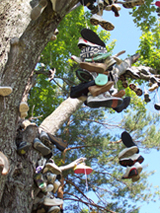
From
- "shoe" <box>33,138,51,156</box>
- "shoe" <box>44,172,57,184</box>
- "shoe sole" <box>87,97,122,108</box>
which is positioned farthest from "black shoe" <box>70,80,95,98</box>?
"shoe" <box>44,172,57,184</box>

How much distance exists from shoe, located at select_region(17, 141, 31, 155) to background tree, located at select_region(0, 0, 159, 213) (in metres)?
0.07

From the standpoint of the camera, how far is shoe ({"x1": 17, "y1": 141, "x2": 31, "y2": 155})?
3.00 metres

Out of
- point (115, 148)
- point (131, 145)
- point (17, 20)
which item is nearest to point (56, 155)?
point (115, 148)

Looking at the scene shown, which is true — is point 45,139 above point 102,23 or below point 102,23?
below

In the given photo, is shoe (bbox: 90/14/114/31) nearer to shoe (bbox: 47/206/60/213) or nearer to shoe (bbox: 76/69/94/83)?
shoe (bbox: 76/69/94/83)

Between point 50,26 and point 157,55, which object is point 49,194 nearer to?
point 50,26

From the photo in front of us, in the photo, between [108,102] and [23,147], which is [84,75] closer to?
[108,102]

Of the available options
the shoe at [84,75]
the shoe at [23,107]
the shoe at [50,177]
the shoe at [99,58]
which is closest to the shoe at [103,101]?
the shoe at [84,75]

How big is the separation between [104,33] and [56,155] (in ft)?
15.1

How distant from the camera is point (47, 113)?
21.2 feet

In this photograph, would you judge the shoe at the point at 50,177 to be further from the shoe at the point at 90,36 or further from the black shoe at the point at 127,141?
the shoe at the point at 90,36

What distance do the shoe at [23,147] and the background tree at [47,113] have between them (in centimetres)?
7

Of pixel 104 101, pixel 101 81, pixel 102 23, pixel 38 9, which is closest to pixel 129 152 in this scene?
pixel 104 101

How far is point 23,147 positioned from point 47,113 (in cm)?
347
